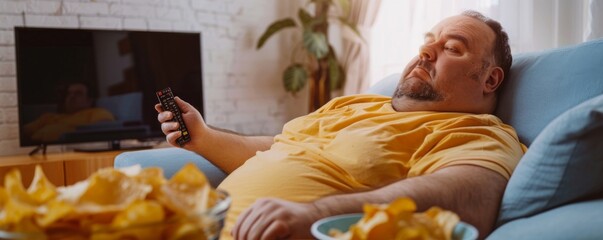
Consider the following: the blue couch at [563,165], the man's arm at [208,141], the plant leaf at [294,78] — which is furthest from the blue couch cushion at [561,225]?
the plant leaf at [294,78]

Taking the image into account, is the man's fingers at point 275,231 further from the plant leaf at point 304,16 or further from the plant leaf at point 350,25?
the plant leaf at point 304,16

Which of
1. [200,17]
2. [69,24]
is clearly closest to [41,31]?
[69,24]

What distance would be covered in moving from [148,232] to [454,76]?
1221mm

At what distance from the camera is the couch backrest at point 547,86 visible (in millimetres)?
1396

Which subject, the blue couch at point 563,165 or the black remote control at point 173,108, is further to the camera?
the black remote control at point 173,108

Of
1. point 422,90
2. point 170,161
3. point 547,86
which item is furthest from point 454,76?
point 170,161

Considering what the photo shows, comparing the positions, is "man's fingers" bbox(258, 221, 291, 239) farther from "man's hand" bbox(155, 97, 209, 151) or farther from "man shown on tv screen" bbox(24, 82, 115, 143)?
"man shown on tv screen" bbox(24, 82, 115, 143)

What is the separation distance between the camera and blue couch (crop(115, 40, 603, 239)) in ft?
3.30

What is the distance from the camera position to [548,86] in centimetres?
148

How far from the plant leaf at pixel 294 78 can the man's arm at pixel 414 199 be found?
8.99 feet

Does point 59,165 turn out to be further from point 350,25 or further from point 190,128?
point 350,25

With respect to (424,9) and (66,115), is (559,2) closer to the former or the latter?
(424,9)

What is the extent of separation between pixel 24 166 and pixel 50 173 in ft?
0.39

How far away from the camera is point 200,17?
377 centimetres
